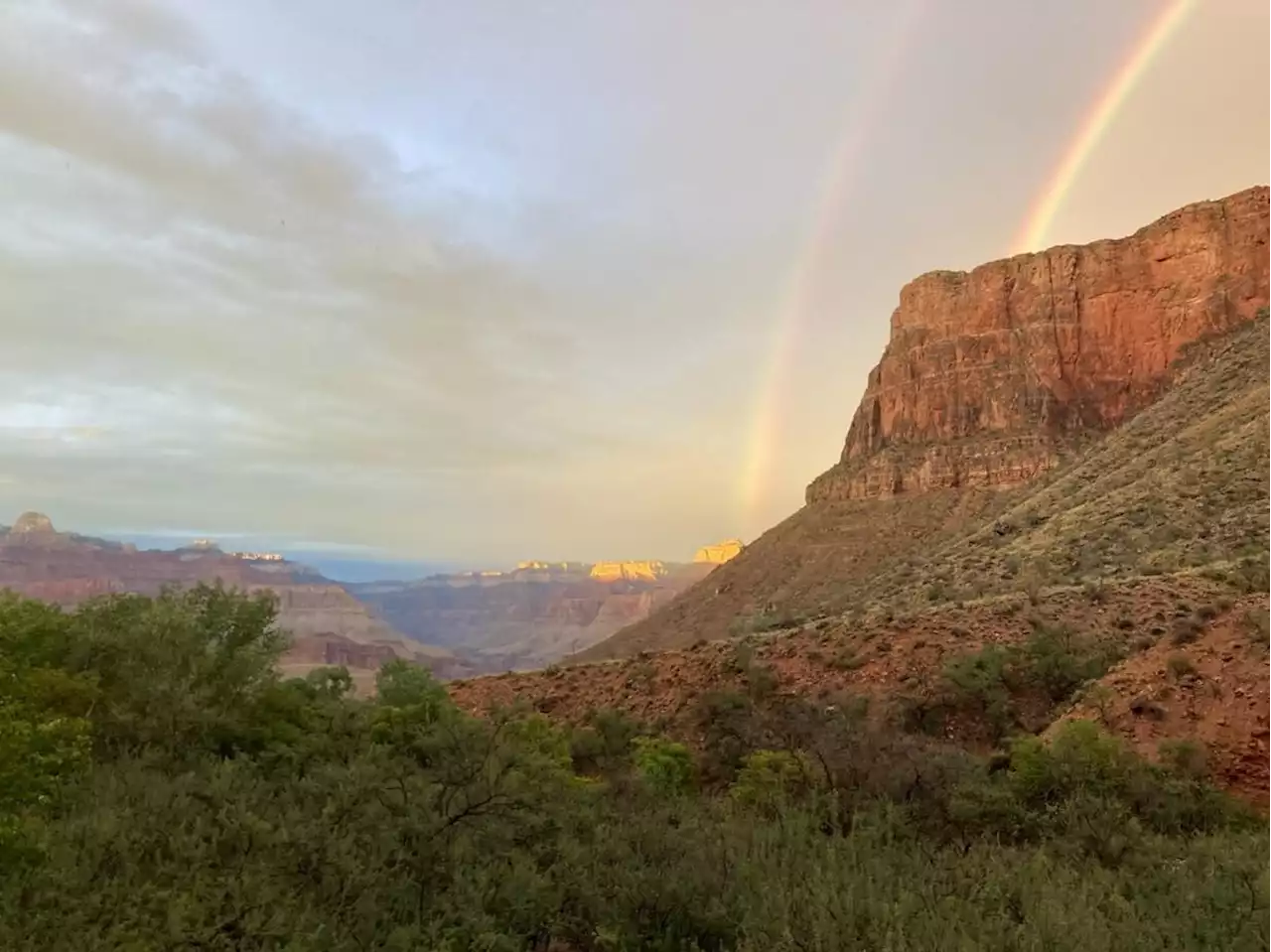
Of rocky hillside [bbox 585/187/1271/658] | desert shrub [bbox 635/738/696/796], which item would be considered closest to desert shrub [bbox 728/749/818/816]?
desert shrub [bbox 635/738/696/796]

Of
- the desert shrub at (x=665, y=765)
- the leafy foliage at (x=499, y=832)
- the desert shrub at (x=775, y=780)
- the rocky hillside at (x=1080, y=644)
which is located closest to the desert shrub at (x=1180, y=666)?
the rocky hillside at (x=1080, y=644)

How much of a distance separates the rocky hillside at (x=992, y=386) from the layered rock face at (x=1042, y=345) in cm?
15

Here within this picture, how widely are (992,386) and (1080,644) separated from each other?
260 ft

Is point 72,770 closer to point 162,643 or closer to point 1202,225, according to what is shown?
point 162,643

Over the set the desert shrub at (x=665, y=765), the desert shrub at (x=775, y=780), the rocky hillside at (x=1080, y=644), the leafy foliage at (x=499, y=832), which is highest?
the rocky hillside at (x=1080, y=644)

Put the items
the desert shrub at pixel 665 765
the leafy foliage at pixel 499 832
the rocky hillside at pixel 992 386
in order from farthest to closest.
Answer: the rocky hillside at pixel 992 386 → the desert shrub at pixel 665 765 → the leafy foliage at pixel 499 832

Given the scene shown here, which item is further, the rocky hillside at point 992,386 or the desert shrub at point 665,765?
the rocky hillside at point 992,386

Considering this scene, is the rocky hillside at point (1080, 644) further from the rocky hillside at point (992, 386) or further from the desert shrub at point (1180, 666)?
the rocky hillside at point (992, 386)

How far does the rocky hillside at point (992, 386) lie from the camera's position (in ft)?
253

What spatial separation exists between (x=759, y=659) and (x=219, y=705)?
14.6 m

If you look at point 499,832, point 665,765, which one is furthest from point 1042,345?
point 499,832

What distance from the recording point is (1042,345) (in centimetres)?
9481

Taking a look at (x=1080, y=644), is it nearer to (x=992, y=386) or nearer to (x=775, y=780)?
(x=775, y=780)

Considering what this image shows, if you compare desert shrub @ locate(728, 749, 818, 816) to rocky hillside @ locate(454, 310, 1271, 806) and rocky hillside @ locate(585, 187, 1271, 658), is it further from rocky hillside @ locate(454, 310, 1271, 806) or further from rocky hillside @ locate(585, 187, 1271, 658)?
rocky hillside @ locate(585, 187, 1271, 658)
